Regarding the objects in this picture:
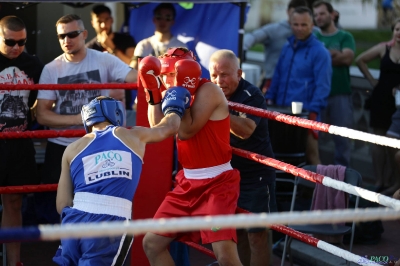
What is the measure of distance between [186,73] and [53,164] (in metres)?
1.74

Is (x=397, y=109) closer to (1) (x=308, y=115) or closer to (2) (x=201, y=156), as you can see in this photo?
(1) (x=308, y=115)

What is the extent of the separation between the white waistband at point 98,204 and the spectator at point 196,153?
1.70 ft

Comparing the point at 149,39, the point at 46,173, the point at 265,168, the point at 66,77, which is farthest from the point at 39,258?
the point at 149,39

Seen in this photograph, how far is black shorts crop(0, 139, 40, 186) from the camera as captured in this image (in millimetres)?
5234

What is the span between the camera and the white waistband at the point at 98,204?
3783 mm

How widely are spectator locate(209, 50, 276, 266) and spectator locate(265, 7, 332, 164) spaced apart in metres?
2.48

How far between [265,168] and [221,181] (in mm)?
694

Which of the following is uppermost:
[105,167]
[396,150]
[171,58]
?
[171,58]

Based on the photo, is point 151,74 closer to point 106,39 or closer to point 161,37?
point 161,37

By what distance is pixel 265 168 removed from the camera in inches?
195

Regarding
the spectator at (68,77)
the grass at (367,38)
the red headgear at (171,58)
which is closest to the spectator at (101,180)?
the red headgear at (171,58)

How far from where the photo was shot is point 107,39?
766 cm

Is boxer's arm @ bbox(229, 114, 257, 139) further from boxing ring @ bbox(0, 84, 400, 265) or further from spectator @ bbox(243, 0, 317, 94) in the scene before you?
spectator @ bbox(243, 0, 317, 94)

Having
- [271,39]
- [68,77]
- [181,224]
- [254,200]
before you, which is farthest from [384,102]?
[181,224]
